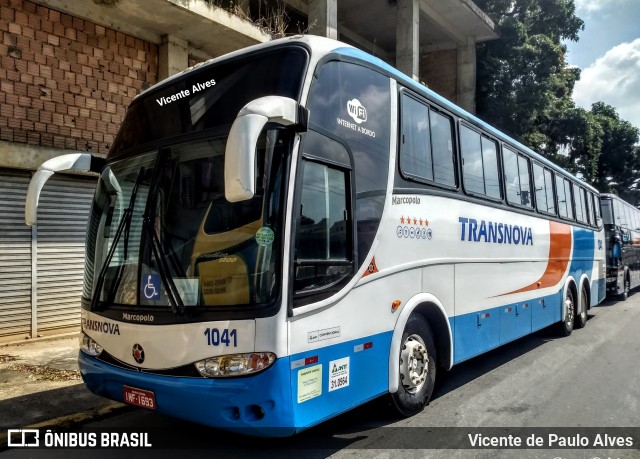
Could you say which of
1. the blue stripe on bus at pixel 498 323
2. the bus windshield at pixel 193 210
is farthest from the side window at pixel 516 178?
the bus windshield at pixel 193 210

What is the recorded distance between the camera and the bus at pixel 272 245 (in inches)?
131

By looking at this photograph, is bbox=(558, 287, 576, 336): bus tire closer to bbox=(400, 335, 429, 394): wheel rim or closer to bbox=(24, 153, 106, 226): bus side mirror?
bbox=(400, 335, 429, 394): wheel rim

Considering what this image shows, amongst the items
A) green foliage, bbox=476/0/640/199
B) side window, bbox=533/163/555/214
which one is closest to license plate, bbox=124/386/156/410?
side window, bbox=533/163/555/214

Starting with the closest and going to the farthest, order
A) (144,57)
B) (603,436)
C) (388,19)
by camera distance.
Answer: (603,436) → (144,57) → (388,19)

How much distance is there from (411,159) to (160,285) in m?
2.66

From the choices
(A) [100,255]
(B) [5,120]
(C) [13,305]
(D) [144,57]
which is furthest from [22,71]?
(A) [100,255]

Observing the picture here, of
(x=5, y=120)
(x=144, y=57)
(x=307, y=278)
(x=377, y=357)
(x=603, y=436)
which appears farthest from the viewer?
(x=144, y=57)

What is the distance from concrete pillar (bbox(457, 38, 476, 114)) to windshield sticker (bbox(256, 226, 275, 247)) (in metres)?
16.4

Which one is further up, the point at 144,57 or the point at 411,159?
the point at 144,57

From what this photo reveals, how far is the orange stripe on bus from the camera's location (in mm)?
8516

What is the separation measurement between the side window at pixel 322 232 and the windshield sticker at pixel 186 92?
3.63 feet

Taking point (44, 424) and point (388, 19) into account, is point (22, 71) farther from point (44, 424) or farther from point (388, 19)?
point (388, 19)

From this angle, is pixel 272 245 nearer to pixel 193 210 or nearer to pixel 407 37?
pixel 193 210

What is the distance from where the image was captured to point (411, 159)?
4922 mm
